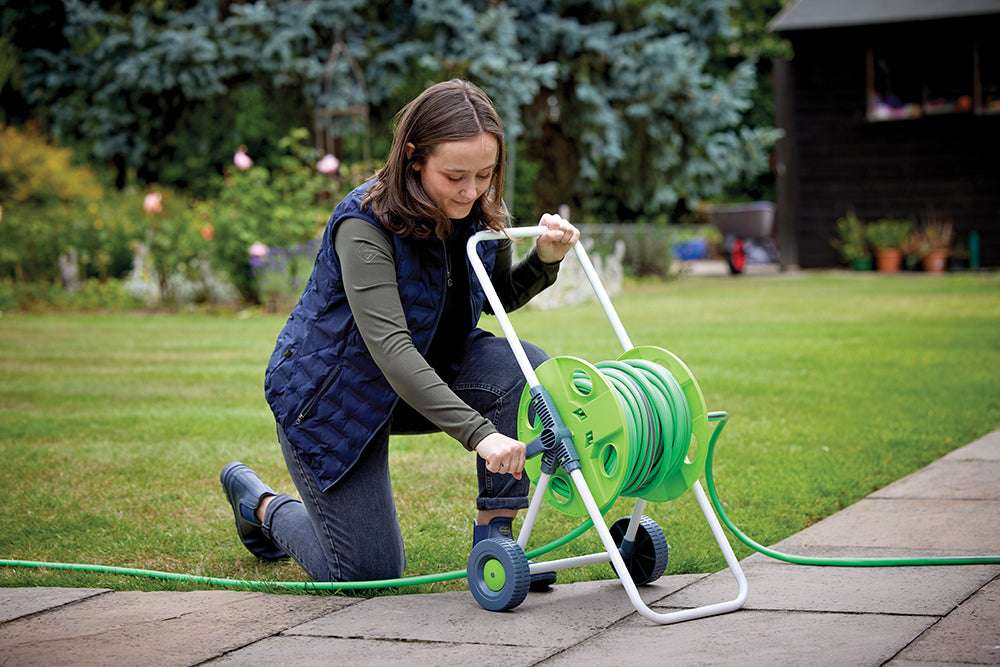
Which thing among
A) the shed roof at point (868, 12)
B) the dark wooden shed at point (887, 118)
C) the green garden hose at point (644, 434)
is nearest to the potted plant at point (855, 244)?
the dark wooden shed at point (887, 118)

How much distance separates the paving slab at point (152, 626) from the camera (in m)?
2.69

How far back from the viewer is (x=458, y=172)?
3094 mm

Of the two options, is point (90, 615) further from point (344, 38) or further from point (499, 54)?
point (344, 38)

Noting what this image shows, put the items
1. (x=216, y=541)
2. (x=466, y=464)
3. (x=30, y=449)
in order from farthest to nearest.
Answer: (x=30, y=449) < (x=466, y=464) < (x=216, y=541)

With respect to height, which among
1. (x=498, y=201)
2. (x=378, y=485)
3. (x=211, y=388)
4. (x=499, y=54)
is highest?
(x=499, y=54)

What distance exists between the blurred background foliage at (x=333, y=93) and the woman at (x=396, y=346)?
1065 centimetres

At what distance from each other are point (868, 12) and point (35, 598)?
18192mm

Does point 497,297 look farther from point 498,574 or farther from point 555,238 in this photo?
point 498,574

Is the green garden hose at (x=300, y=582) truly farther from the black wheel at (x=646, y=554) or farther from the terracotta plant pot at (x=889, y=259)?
the terracotta plant pot at (x=889, y=259)

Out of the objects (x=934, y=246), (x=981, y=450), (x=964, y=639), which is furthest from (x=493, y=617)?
(x=934, y=246)

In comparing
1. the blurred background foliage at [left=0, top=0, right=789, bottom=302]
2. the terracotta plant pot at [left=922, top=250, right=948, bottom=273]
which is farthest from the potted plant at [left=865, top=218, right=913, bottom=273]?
the blurred background foliage at [left=0, top=0, right=789, bottom=302]

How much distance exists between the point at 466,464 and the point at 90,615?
2.26 metres

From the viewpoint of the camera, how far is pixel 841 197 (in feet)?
64.7

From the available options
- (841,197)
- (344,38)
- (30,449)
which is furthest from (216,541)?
(841,197)
